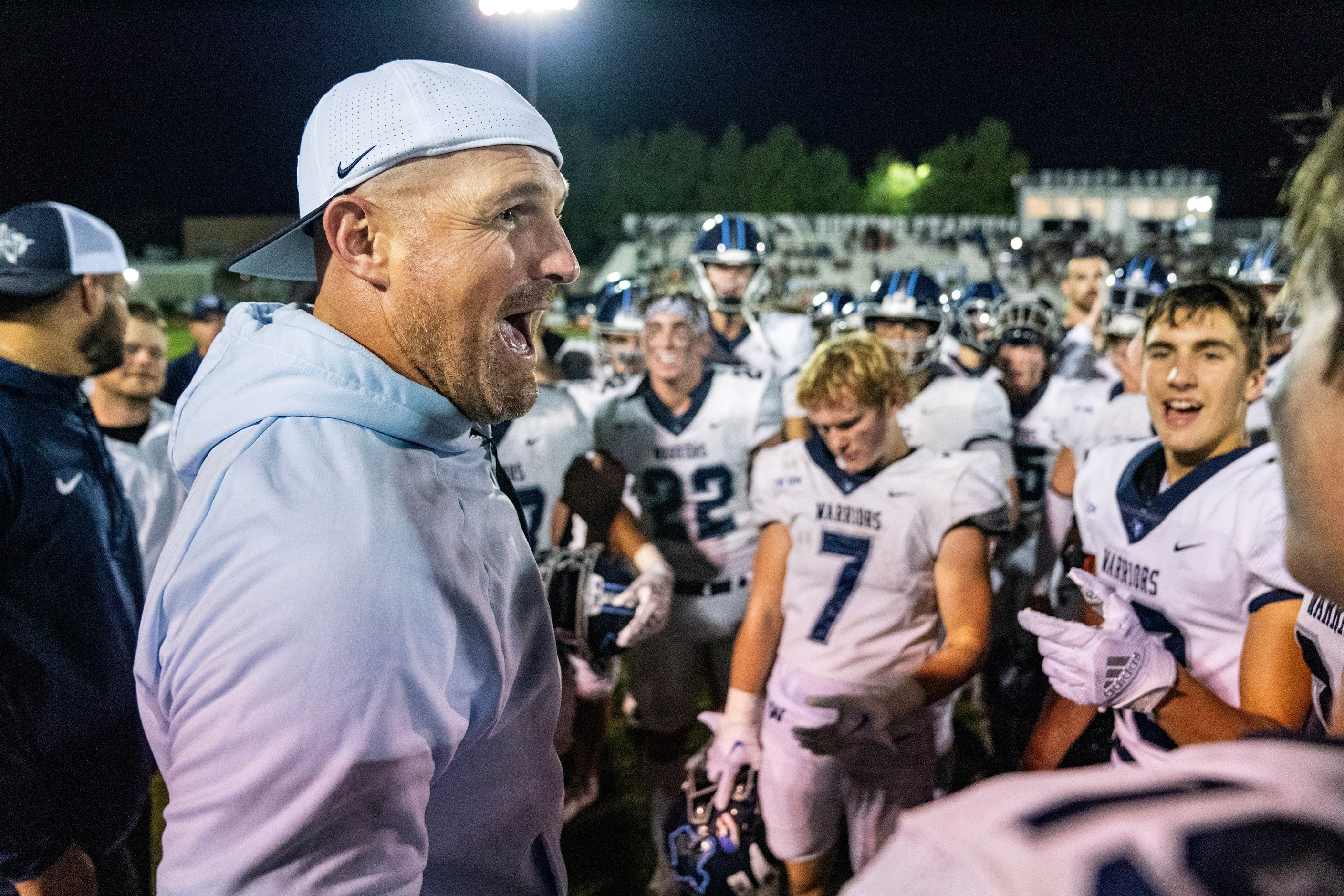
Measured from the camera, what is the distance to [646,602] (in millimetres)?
3191

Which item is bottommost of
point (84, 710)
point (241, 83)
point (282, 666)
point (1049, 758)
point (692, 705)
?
point (692, 705)

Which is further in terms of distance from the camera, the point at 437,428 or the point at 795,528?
the point at 795,528

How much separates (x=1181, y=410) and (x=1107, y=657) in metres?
0.93

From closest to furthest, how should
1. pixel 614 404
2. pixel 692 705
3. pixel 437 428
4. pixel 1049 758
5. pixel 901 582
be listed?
pixel 437 428 → pixel 1049 758 → pixel 901 582 → pixel 692 705 → pixel 614 404

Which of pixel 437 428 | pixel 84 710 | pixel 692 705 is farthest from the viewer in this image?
pixel 692 705

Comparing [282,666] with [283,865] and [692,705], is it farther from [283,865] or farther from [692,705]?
[692,705]

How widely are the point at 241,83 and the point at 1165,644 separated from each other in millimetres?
82491

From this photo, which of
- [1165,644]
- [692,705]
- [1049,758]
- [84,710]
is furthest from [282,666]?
[692,705]

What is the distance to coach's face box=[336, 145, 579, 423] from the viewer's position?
1.24 metres

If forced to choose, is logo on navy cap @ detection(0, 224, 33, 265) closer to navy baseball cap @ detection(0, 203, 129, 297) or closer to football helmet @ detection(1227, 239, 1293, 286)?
navy baseball cap @ detection(0, 203, 129, 297)

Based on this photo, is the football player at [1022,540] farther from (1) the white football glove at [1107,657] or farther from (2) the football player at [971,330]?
(1) the white football glove at [1107,657]

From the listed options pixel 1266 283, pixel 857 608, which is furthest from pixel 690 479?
pixel 1266 283

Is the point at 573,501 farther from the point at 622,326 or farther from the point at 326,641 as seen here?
the point at 326,641

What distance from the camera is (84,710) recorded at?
240cm
